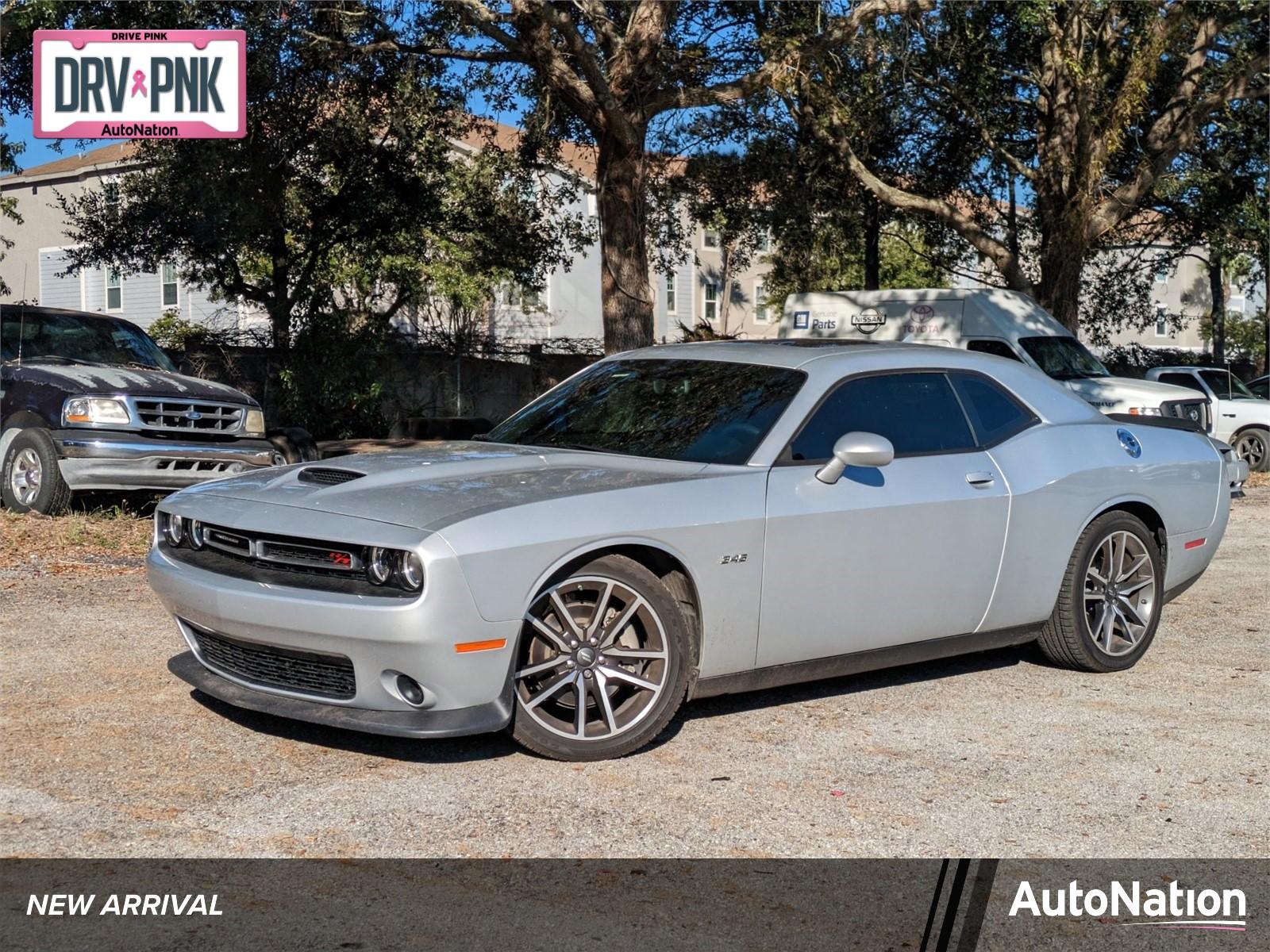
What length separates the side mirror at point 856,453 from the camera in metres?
5.54

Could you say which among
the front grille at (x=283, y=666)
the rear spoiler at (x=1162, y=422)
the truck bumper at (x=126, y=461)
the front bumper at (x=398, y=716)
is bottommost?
the front bumper at (x=398, y=716)

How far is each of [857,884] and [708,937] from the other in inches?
23.0

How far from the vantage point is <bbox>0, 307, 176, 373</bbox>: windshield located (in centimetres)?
1202

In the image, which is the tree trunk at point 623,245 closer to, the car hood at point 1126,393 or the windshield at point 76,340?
the windshield at point 76,340

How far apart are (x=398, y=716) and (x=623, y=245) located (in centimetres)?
1121

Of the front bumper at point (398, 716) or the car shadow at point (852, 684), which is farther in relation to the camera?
the car shadow at point (852, 684)

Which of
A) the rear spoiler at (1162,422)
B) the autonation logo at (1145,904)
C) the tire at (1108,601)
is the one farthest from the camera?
the rear spoiler at (1162,422)

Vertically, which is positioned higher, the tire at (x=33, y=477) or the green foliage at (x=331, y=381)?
the green foliage at (x=331, y=381)

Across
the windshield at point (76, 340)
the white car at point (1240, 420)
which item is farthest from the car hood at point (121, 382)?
the white car at point (1240, 420)

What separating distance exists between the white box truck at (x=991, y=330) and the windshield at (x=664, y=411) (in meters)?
12.1

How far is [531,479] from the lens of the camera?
17.5 feet

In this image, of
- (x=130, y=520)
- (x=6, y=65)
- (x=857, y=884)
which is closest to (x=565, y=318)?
(x=6, y=65)

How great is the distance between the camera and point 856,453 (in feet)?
18.2

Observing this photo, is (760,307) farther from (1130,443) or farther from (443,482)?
(443,482)
